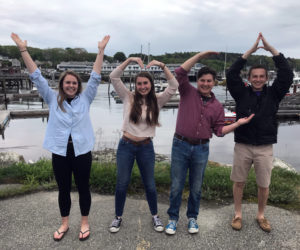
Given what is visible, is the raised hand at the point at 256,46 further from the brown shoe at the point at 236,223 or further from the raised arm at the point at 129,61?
the brown shoe at the point at 236,223

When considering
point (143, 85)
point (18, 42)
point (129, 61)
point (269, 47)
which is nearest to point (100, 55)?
point (129, 61)

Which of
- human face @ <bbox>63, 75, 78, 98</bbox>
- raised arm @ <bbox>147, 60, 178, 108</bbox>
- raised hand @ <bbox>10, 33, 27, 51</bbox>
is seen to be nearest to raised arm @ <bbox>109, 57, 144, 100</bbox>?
raised arm @ <bbox>147, 60, 178, 108</bbox>

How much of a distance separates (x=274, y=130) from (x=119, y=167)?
2079mm

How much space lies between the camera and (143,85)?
117 inches

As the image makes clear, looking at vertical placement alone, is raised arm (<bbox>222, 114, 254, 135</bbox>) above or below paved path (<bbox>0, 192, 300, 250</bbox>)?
above

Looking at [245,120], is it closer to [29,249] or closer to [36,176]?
[29,249]

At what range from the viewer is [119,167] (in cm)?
308

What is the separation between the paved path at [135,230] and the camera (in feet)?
9.45

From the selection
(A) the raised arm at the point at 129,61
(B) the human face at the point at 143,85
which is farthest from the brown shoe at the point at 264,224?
(A) the raised arm at the point at 129,61

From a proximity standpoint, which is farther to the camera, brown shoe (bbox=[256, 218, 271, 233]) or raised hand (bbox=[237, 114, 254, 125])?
brown shoe (bbox=[256, 218, 271, 233])

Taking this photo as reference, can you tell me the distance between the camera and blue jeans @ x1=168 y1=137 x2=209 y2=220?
2.99m

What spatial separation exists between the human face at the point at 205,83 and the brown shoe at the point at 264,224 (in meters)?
1.94

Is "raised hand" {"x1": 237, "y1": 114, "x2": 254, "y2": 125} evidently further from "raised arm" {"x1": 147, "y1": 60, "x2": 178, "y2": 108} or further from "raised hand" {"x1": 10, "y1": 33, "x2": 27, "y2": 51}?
"raised hand" {"x1": 10, "y1": 33, "x2": 27, "y2": 51}

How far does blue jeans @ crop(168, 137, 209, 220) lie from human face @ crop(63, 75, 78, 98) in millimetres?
1427
